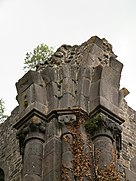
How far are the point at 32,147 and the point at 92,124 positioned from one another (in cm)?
100

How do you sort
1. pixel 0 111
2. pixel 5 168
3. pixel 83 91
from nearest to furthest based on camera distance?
pixel 83 91 < pixel 5 168 < pixel 0 111

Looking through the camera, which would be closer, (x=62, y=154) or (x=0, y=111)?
(x=62, y=154)

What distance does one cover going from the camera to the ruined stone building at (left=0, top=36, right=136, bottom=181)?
1045 cm

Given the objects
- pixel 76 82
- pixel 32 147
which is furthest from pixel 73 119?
pixel 76 82

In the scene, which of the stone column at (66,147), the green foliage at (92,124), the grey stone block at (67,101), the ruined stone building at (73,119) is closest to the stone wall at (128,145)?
the ruined stone building at (73,119)

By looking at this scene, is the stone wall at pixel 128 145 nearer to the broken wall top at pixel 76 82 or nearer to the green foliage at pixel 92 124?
the broken wall top at pixel 76 82

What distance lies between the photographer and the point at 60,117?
36.9 feet

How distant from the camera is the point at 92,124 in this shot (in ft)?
36.4

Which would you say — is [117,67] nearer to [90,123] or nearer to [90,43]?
[90,43]

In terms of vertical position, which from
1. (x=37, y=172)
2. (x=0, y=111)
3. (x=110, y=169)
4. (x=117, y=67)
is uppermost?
(x=0, y=111)

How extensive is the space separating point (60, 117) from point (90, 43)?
192 centimetres

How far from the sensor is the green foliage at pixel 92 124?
11078 millimetres

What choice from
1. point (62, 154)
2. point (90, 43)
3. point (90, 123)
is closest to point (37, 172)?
point (62, 154)

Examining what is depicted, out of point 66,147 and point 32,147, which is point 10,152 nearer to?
point 32,147
